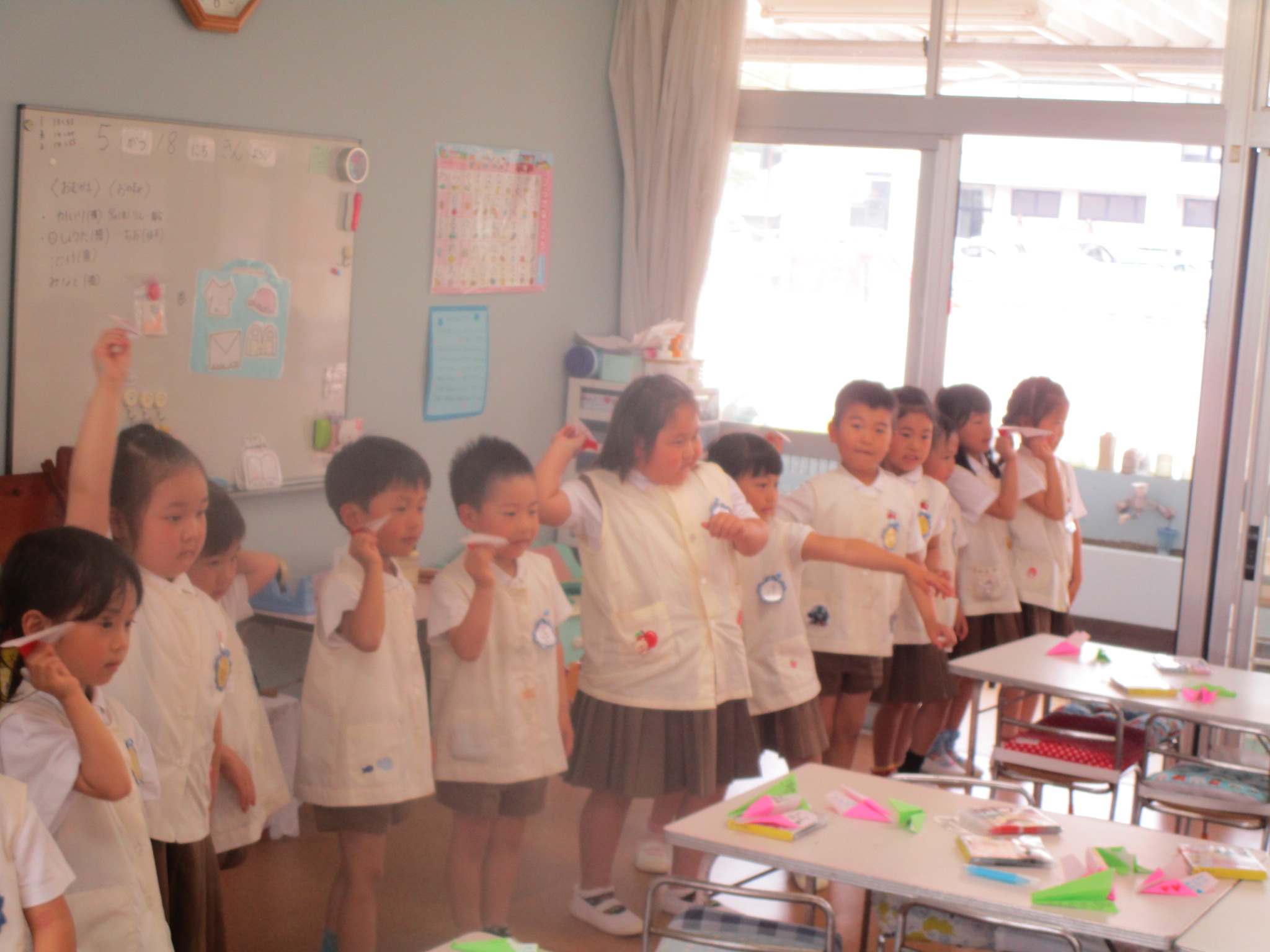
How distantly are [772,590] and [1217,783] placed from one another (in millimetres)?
1268

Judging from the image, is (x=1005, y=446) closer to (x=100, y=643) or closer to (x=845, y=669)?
(x=845, y=669)

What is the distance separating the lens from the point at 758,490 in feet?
11.2

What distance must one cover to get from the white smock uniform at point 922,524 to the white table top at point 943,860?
140 cm

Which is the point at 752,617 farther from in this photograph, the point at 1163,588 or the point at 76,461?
the point at 1163,588

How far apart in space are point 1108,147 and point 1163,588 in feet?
5.58

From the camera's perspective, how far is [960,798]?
2.58 metres

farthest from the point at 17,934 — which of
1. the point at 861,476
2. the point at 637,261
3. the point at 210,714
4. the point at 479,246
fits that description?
the point at 637,261

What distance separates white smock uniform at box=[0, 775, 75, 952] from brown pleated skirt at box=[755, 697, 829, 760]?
6.63 feet

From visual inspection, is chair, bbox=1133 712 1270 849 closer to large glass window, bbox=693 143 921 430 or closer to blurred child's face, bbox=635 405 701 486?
blurred child's face, bbox=635 405 701 486

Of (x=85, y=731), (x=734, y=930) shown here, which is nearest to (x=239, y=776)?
(x=85, y=731)

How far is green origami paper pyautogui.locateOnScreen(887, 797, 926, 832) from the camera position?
2.38 metres

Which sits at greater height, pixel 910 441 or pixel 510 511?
pixel 910 441

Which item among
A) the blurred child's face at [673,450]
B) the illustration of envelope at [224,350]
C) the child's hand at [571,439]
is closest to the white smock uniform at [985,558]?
the blurred child's face at [673,450]

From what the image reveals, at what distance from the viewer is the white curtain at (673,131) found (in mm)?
5012
